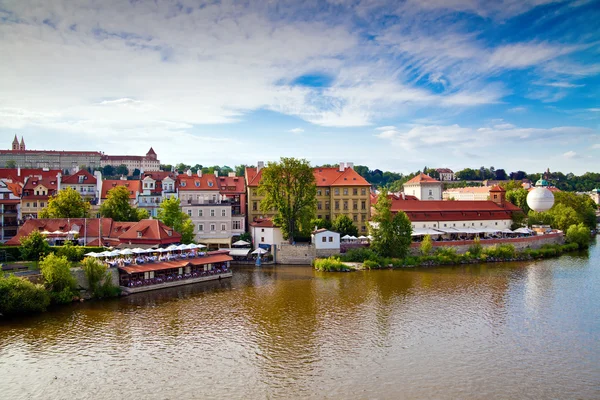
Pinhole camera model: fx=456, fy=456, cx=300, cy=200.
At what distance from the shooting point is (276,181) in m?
50.3

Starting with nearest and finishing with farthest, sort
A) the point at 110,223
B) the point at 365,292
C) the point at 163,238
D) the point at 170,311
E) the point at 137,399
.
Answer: the point at 137,399 < the point at 170,311 < the point at 365,292 < the point at 163,238 < the point at 110,223

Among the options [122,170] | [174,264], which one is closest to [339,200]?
[174,264]

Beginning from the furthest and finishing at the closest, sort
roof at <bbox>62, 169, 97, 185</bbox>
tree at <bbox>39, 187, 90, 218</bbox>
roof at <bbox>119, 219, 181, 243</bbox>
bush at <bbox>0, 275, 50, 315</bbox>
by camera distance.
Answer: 1. roof at <bbox>62, 169, 97, 185</bbox>
2. tree at <bbox>39, 187, 90, 218</bbox>
3. roof at <bbox>119, 219, 181, 243</bbox>
4. bush at <bbox>0, 275, 50, 315</bbox>

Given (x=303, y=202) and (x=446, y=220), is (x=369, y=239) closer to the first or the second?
(x=303, y=202)

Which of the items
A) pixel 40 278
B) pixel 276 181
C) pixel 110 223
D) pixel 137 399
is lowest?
pixel 137 399

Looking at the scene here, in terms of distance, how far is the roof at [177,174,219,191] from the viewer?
54969mm

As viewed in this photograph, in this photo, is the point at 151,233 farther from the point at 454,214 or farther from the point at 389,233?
the point at 454,214

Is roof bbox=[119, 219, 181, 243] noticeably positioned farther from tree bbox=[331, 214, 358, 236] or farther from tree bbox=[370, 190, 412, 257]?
tree bbox=[370, 190, 412, 257]

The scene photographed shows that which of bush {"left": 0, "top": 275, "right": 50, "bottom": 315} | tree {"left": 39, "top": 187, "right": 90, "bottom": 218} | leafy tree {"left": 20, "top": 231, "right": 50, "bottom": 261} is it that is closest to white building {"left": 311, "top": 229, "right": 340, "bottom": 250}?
leafy tree {"left": 20, "top": 231, "right": 50, "bottom": 261}

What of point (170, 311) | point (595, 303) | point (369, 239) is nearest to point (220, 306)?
point (170, 311)

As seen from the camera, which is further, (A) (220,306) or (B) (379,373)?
(A) (220,306)

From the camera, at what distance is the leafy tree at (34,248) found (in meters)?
35.9

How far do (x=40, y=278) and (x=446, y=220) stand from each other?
1772 inches

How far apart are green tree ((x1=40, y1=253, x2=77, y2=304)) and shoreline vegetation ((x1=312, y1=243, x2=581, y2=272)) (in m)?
22.1
